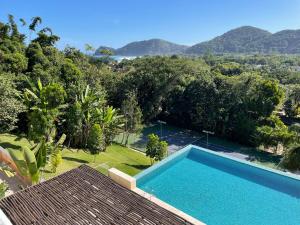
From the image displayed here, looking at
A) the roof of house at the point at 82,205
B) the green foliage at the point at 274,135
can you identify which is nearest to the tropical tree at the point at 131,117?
the green foliage at the point at 274,135

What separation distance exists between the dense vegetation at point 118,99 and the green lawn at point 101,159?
2.51 ft

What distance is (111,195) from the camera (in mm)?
6305

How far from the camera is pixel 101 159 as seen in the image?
1692 centimetres

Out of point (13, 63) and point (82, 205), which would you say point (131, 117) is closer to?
point (13, 63)

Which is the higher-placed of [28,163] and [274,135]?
[28,163]

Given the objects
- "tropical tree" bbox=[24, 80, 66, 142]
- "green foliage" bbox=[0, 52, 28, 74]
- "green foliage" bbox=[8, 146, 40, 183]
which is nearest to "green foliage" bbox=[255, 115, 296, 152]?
"tropical tree" bbox=[24, 80, 66, 142]

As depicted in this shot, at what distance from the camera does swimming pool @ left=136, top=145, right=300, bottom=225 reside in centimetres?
1088

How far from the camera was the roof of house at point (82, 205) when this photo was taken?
540 centimetres

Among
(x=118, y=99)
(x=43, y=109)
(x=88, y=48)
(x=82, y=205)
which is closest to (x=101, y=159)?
(x=43, y=109)

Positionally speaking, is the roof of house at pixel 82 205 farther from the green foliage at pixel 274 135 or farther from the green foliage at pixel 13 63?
the green foliage at pixel 274 135

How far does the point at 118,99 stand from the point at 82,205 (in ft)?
74.8

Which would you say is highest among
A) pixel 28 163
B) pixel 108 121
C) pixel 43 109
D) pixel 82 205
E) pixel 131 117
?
pixel 43 109

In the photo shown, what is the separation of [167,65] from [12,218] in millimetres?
25566

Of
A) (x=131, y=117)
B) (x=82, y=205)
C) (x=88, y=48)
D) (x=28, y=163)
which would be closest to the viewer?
(x=82, y=205)
